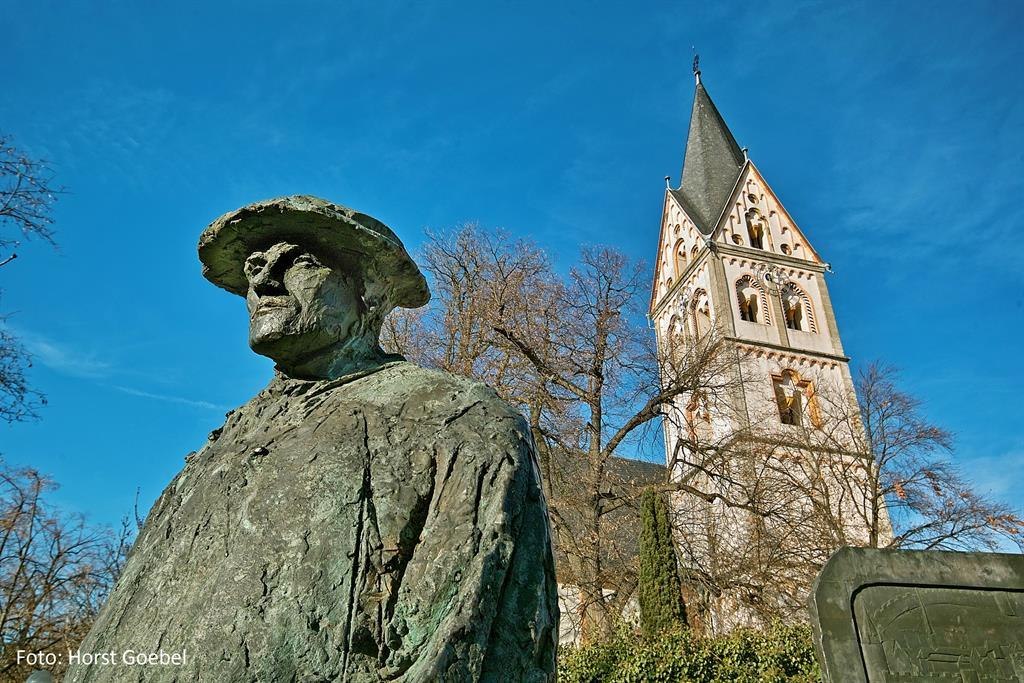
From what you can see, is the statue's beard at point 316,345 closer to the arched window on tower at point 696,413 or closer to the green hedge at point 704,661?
the green hedge at point 704,661

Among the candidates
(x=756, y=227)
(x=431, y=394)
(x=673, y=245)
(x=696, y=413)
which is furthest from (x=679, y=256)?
(x=431, y=394)

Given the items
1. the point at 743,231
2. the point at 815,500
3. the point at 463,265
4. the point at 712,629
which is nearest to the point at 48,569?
the point at 463,265

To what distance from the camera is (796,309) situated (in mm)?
40219

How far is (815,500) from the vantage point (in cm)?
1897

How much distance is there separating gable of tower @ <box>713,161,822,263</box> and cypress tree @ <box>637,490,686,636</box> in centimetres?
2664

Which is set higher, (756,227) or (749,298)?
(756,227)

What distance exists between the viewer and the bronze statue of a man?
158cm

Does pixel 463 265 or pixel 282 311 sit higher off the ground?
pixel 463 265

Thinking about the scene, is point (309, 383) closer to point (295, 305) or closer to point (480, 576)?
point (295, 305)

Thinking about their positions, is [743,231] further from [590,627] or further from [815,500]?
[590,627]

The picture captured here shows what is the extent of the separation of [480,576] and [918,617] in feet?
18.5

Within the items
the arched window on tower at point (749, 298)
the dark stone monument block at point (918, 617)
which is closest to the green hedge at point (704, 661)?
the dark stone monument block at point (918, 617)

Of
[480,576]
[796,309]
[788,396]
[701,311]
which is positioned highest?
[796,309]

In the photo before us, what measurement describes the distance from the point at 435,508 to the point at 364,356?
0.72m
